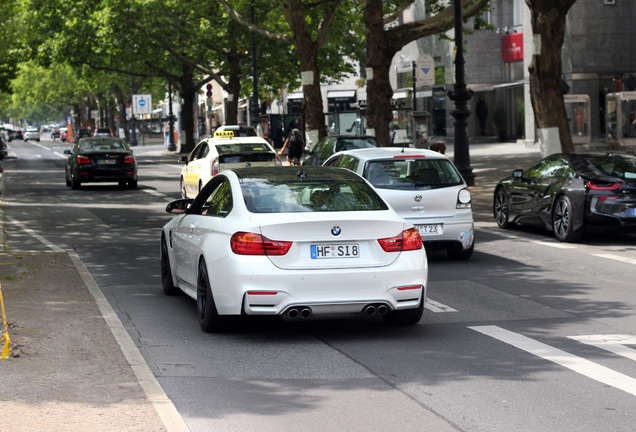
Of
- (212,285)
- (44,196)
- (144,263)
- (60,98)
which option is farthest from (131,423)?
(60,98)

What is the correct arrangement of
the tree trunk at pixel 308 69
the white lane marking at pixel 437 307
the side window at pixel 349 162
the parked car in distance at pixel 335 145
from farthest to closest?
the tree trunk at pixel 308 69 < the parked car in distance at pixel 335 145 < the side window at pixel 349 162 < the white lane marking at pixel 437 307

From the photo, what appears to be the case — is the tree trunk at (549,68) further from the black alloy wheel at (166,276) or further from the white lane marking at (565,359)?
the white lane marking at (565,359)

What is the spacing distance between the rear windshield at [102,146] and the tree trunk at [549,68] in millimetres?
12447

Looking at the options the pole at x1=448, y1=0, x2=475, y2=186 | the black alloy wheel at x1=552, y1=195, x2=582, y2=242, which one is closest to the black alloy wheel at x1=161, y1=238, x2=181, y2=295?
the black alloy wheel at x1=552, y1=195, x2=582, y2=242

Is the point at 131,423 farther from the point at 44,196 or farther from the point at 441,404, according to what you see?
the point at 44,196

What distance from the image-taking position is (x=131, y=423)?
600cm

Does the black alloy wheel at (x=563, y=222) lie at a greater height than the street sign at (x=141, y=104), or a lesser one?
lesser

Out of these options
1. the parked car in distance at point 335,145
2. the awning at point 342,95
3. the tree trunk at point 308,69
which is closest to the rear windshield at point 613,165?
the parked car in distance at point 335,145

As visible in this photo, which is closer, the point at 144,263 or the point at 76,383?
the point at 76,383

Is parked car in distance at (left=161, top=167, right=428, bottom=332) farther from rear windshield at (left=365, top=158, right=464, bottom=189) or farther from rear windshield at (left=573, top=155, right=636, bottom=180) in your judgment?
rear windshield at (left=573, top=155, right=636, bottom=180)

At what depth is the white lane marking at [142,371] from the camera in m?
6.09

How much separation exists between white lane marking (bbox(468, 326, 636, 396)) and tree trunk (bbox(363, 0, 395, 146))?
18.7 m

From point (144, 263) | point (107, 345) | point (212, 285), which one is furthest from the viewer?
point (144, 263)

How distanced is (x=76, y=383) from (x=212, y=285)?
6.74 feet
